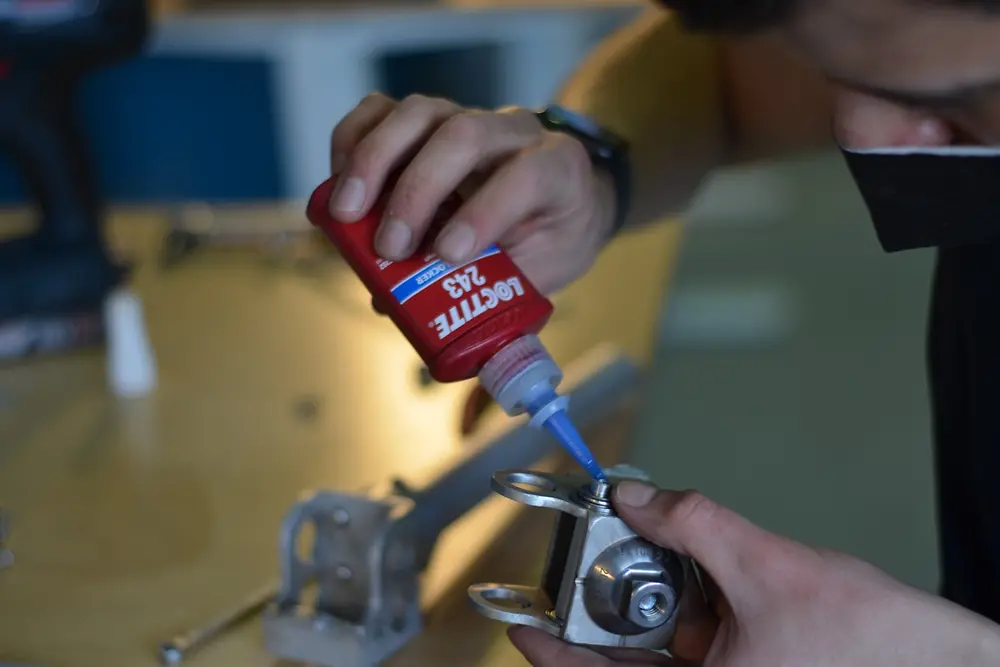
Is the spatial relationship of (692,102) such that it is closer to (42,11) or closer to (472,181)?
(472,181)

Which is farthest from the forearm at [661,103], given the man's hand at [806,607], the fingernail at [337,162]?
the man's hand at [806,607]

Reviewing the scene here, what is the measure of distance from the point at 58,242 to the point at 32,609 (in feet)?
1.64

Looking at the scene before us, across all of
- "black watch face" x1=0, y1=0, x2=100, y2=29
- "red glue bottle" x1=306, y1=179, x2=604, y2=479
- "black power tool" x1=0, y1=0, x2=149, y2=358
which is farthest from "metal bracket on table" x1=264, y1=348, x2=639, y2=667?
"black watch face" x1=0, y1=0, x2=100, y2=29

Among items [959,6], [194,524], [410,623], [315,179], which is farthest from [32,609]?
[315,179]

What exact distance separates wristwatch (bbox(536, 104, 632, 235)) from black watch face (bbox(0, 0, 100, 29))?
493 millimetres

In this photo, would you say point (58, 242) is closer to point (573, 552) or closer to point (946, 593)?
point (573, 552)

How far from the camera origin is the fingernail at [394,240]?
519 millimetres

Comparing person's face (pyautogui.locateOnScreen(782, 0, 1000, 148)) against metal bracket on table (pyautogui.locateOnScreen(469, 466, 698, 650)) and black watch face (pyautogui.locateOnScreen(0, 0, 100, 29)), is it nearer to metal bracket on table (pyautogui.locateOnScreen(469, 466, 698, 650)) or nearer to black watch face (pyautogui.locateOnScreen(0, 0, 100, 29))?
metal bracket on table (pyautogui.locateOnScreen(469, 466, 698, 650))

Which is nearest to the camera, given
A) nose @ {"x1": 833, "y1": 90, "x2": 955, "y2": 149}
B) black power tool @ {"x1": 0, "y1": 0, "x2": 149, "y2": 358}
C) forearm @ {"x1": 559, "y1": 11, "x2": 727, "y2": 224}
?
nose @ {"x1": 833, "y1": 90, "x2": 955, "y2": 149}

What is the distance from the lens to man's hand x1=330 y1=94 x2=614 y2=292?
0.53m

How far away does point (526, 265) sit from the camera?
0.68 m

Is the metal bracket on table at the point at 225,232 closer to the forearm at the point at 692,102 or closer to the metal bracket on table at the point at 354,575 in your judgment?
the forearm at the point at 692,102

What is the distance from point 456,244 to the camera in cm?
52

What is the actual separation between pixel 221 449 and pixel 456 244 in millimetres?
352
